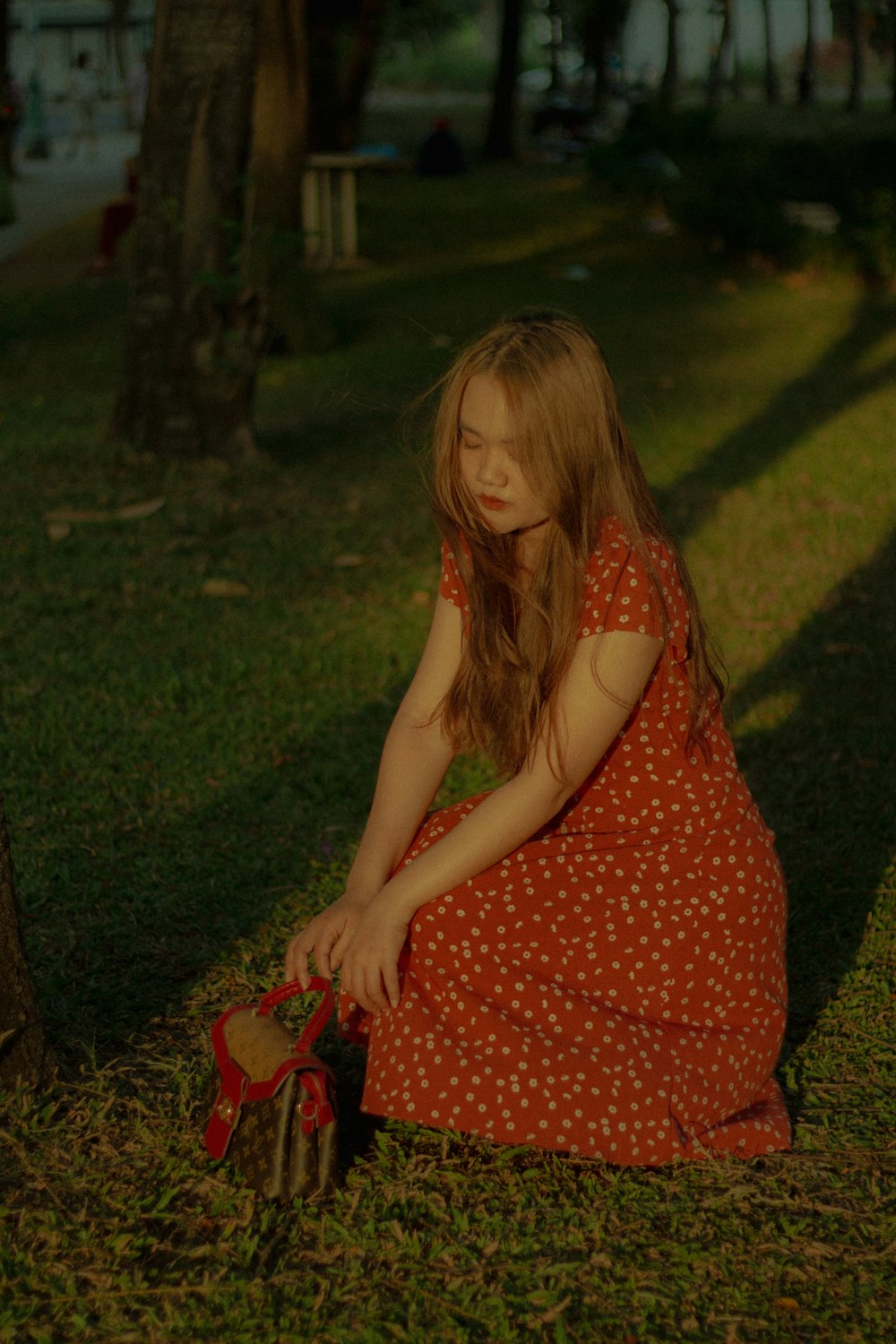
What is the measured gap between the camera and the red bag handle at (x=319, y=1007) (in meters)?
2.32

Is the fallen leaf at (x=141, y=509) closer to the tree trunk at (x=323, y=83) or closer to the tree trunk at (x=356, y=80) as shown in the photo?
the tree trunk at (x=323, y=83)

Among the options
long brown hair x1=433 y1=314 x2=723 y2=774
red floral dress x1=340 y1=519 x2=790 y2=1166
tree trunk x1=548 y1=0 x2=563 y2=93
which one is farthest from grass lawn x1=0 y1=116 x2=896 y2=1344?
tree trunk x1=548 y1=0 x2=563 y2=93

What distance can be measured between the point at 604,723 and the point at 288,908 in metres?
1.23

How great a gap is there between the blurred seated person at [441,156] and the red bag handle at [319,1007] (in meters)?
23.4

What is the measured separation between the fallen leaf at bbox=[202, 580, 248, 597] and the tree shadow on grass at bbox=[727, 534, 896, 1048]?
184 centimetres

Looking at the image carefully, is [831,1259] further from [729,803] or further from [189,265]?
[189,265]

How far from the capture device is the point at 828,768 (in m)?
4.16

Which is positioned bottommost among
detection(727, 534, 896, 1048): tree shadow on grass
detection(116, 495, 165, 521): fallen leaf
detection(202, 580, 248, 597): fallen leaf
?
detection(116, 495, 165, 521): fallen leaf

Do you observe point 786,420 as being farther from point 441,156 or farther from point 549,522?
point 441,156

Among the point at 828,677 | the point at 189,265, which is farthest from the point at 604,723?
the point at 189,265

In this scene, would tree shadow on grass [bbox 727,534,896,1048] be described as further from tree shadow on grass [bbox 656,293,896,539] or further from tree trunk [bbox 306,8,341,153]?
tree trunk [bbox 306,8,341,153]

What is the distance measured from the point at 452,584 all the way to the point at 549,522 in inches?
9.5

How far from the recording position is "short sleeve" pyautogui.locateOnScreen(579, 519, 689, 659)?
7.70ft

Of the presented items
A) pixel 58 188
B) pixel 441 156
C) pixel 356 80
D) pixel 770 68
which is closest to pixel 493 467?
pixel 356 80
